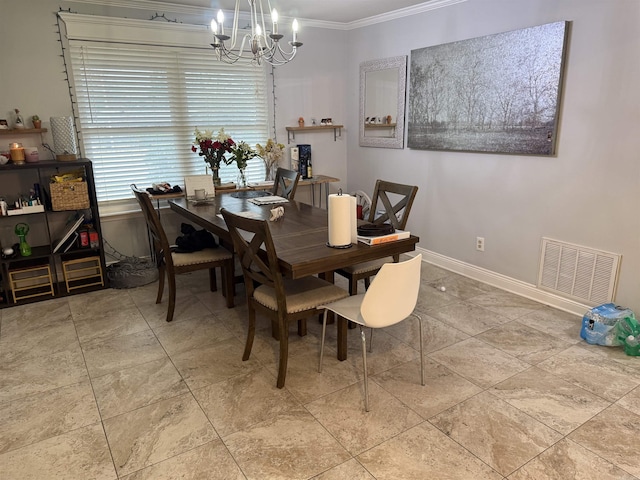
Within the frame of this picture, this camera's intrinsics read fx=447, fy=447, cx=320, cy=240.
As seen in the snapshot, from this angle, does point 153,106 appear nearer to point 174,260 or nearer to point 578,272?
point 174,260

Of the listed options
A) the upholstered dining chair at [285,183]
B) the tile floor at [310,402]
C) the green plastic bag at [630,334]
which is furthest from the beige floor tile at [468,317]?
the upholstered dining chair at [285,183]

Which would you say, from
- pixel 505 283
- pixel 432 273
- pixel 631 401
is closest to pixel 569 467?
pixel 631 401

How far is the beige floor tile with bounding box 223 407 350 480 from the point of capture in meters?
1.85

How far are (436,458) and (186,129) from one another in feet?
12.0

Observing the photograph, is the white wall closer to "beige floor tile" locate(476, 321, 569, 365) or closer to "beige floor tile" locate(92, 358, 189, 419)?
"beige floor tile" locate(476, 321, 569, 365)

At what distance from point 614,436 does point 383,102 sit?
140 inches

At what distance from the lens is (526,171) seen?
11.2 ft

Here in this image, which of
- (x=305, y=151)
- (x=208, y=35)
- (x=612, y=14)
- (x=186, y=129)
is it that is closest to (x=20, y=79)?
(x=186, y=129)

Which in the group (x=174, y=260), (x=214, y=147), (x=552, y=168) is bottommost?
(x=174, y=260)

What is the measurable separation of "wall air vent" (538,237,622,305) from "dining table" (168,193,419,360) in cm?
138

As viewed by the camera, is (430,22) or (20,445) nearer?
(20,445)

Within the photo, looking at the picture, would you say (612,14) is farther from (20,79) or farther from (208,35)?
(20,79)

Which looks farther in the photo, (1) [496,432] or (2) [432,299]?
(2) [432,299]

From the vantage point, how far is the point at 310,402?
89.5 inches
